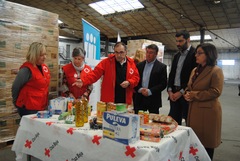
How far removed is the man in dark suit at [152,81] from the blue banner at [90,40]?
0.92m

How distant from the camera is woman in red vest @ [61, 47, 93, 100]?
2.44 metres

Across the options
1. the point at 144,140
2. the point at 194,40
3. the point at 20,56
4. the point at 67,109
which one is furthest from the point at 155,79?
the point at 194,40

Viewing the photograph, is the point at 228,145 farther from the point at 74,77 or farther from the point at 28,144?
the point at 28,144

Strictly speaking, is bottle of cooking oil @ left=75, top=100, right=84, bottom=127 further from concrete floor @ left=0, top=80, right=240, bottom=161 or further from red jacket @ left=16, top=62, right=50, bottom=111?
red jacket @ left=16, top=62, right=50, bottom=111

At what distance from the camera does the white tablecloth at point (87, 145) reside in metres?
1.17

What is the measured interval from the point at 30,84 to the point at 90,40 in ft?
4.24

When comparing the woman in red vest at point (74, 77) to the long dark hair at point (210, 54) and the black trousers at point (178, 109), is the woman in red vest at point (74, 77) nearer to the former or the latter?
the black trousers at point (178, 109)

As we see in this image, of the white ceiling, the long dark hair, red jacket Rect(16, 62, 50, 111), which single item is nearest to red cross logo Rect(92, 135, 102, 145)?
red jacket Rect(16, 62, 50, 111)

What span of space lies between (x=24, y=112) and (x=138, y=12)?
7075mm

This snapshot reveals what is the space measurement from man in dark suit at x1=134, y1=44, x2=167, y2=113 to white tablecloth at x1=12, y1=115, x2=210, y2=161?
0.93 meters

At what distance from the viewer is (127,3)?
786 cm

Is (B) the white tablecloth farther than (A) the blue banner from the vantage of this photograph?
No

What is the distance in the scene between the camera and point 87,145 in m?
1.35

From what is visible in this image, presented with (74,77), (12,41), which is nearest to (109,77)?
(74,77)
